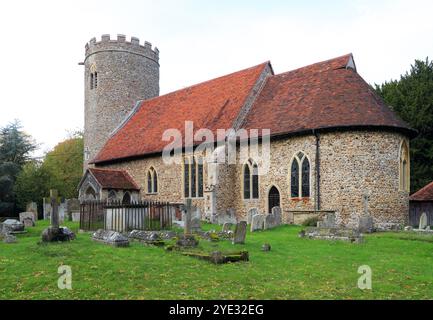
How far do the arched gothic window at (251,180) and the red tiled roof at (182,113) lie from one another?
246 centimetres

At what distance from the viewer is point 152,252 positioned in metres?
10.8

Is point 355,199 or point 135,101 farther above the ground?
point 135,101

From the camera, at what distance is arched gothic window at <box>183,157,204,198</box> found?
22.9 metres

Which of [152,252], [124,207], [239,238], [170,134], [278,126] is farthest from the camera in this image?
[170,134]

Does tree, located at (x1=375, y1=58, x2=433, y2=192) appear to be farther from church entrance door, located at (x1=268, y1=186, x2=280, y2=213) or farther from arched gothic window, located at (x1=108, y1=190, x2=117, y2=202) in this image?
arched gothic window, located at (x1=108, y1=190, x2=117, y2=202)

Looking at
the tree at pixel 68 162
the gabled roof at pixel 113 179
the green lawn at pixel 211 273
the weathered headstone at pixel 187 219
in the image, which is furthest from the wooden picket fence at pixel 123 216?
the tree at pixel 68 162

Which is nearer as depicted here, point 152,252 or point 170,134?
point 152,252

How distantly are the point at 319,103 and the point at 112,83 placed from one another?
17461mm

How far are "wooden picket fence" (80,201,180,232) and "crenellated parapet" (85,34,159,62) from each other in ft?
60.5

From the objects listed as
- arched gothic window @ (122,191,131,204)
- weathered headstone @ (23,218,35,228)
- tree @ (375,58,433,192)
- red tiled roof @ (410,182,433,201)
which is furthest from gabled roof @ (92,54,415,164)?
tree @ (375,58,433,192)

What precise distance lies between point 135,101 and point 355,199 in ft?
65.1
